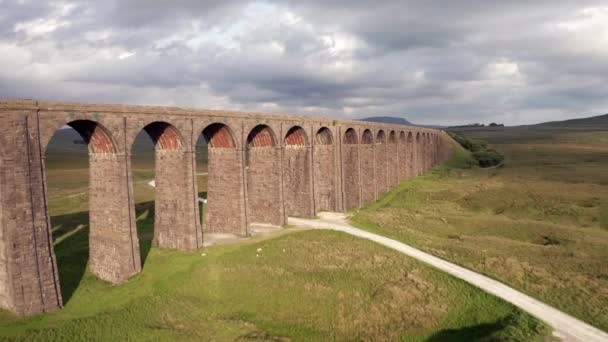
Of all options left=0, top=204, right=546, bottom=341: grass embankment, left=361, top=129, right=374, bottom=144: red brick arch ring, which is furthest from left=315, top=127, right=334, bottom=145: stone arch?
left=0, top=204, right=546, bottom=341: grass embankment

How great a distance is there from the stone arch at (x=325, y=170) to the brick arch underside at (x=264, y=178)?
8769 mm

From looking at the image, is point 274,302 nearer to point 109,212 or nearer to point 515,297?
point 109,212

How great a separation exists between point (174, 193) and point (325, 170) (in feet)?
71.7

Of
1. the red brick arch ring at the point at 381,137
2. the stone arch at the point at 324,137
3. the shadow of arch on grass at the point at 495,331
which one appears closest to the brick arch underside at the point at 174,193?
the shadow of arch on grass at the point at 495,331

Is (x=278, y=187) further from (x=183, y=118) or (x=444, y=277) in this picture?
(x=444, y=277)

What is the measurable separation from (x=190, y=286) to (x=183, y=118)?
12.0 meters

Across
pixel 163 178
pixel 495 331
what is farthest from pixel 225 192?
pixel 495 331

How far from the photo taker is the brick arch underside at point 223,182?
113 ft

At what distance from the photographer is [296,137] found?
1756 inches

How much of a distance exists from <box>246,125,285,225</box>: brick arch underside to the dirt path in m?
7.10

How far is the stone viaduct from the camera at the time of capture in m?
21.1

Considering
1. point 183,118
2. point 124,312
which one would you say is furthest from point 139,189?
point 124,312

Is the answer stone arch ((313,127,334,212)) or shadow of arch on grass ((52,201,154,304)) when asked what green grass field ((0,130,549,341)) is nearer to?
shadow of arch on grass ((52,201,154,304))

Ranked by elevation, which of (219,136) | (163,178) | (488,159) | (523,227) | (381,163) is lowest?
(523,227)
